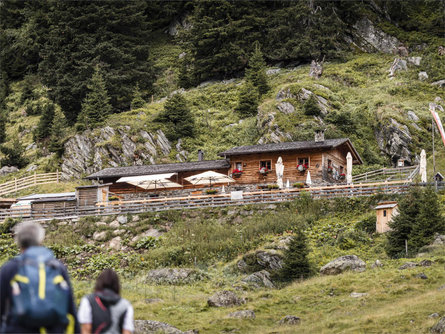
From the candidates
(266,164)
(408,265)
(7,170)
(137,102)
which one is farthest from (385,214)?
(7,170)

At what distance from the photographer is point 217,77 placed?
75812 mm

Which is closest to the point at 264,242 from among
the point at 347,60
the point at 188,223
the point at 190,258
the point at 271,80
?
the point at 190,258

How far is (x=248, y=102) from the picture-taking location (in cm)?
6341

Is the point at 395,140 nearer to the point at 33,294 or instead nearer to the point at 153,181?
the point at 153,181

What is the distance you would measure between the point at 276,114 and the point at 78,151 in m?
17.9

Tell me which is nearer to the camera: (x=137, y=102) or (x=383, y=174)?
(x=383, y=174)

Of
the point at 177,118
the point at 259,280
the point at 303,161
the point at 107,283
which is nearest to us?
the point at 107,283

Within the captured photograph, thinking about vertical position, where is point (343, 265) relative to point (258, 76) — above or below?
below

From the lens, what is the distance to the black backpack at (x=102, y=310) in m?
7.82

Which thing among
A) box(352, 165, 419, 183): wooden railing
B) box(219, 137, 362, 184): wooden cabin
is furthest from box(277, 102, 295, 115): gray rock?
box(352, 165, 419, 183): wooden railing

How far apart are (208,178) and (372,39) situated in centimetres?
4159

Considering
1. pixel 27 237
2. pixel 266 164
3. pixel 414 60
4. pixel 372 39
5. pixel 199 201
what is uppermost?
Answer: pixel 372 39

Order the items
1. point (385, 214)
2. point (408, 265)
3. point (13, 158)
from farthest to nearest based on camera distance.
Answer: point (13, 158) < point (385, 214) < point (408, 265)

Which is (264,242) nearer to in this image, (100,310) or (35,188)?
(100,310)
